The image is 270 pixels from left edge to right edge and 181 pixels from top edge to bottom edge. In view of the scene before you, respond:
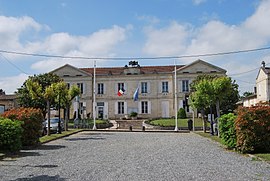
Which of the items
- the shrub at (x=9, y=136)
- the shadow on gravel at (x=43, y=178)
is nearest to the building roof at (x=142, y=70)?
the shrub at (x=9, y=136)

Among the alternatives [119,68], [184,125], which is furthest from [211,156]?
[119,68]

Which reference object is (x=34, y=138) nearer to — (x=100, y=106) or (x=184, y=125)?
(x=184, y=125)

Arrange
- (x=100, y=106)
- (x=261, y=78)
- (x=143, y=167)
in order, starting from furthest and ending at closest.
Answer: (x=100, y=106), (x=261, y=78), (x=143, y=167)

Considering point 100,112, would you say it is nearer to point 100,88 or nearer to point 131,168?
point 100,88

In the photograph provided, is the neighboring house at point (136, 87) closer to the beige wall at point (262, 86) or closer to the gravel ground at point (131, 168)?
the beige wall at point (262, 86)

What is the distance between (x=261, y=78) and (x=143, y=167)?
45.7 meters

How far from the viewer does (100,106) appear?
57188mm

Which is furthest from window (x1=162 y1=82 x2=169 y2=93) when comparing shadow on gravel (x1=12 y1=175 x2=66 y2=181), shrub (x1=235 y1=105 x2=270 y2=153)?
shadow on gravel (x1=12 y1=175 x2=66 y2=181)

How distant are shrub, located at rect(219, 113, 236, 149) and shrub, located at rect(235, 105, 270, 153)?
3.13 feet

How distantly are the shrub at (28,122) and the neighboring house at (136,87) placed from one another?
37.0 meters

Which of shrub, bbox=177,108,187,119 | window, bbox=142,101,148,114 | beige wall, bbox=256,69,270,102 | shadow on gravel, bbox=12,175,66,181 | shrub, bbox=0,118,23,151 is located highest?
beige wall, bbox=256,69,270,102

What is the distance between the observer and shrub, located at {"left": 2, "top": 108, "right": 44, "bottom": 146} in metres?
16.4

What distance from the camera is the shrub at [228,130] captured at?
15.0m

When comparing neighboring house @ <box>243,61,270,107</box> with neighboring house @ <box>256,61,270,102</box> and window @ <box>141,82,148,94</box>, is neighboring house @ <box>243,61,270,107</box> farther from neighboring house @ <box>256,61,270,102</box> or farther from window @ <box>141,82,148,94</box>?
window @ <box>141,82,148,94</box>
